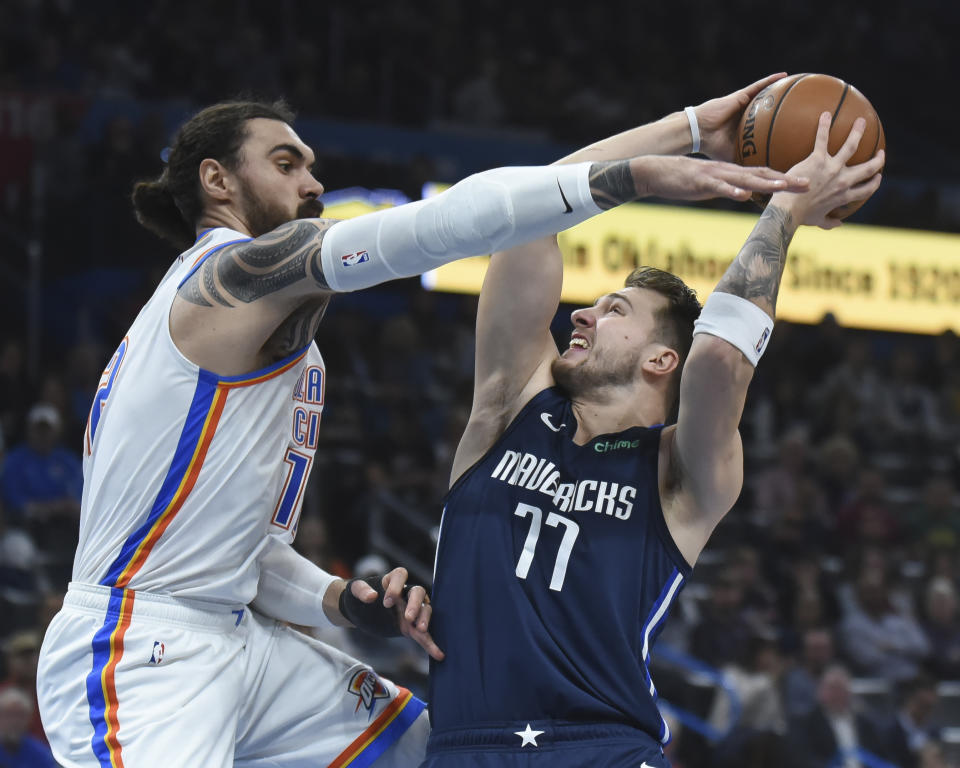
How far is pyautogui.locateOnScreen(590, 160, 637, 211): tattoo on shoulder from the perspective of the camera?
3205 millimetres

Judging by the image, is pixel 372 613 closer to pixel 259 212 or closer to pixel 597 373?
pixel 597 373

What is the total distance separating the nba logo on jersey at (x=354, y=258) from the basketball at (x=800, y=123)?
1132mm

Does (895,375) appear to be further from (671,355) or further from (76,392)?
(671,355)

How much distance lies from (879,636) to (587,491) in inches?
309

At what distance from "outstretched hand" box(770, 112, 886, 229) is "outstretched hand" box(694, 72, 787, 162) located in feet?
1.20

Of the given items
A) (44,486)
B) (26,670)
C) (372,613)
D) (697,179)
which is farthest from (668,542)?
(44,486)

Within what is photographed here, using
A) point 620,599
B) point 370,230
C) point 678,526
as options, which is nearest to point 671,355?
point 678,526

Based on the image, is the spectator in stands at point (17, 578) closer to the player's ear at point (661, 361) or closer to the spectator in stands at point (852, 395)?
the player's ear at point (661, 361)

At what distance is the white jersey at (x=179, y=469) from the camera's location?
3.63 meters

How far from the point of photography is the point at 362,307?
1295cm

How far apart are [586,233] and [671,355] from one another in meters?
10.0

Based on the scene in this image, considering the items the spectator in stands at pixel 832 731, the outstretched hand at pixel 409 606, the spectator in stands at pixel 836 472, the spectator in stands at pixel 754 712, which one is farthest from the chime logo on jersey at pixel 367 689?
the spectator in stands at pixel 836 472

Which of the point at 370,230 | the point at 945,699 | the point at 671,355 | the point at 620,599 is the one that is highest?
the point at 370,230

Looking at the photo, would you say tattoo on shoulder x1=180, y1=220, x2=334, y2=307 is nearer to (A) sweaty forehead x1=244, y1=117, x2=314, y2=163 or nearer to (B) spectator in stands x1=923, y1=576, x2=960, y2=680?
(A) sweaty forehead x1=244, y1=117, x2=314, y2=163
